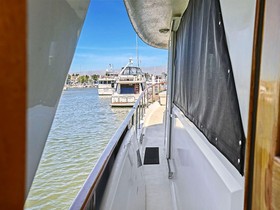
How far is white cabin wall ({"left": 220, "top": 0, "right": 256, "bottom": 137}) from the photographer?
712 millimetres

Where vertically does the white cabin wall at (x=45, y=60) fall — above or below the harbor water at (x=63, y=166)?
above

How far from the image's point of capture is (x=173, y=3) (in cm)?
251

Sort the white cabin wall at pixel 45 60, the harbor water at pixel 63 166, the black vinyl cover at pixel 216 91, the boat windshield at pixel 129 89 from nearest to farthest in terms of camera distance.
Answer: the white cabin wall at pixel 45 60 < the black vinyl cover at pixel 216 91 < the harbor water at pixel 63 166 < the boat windshield at pixel 129 89

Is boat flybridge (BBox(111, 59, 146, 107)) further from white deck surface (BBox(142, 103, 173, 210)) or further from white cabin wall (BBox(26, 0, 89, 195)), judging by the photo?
white cabin wall (BBox(26, 0, 89, 195))

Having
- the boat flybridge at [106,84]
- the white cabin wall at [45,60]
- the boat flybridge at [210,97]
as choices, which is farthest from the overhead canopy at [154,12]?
the boat flybridge at [106,84]

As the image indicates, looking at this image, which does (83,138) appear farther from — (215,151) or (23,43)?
(23,43)

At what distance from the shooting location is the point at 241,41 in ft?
2.57

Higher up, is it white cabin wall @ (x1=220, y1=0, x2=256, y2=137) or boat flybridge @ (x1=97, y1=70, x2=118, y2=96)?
white cabin wall @ (x1=220, y1=0, x2=256, y2=137)

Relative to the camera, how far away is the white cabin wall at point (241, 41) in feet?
2.34

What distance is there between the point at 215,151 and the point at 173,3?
1.88 metres

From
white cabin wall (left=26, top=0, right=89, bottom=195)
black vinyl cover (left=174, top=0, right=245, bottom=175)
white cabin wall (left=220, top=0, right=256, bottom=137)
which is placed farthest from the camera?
black vinyl cover (left=174, top=0, right=245, bottom=175)

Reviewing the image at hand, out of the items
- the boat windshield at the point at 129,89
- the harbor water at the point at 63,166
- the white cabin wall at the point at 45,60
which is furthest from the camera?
the boat windshield at the point at 129,89

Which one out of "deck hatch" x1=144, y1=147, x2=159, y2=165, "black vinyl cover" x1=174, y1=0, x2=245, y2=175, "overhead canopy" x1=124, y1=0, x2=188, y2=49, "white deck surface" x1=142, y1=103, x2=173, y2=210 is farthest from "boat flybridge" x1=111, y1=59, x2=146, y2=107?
"black vinyl cover" x1=174, y1=0, x2=245, y2=175

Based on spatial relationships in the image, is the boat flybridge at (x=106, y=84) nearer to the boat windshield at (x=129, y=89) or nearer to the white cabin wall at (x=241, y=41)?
the boat windshield at (x=129, y=89)
